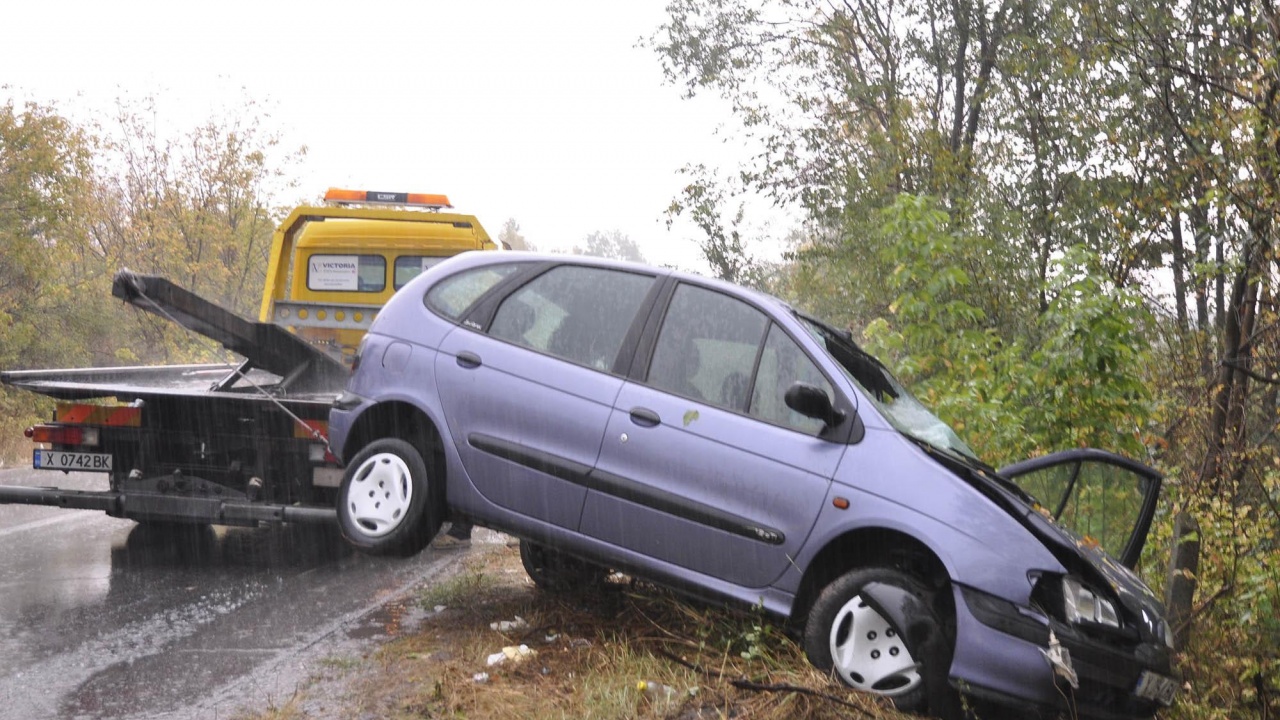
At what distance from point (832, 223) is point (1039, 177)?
3.48m

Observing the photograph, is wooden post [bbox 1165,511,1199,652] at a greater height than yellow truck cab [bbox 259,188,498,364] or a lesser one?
lesser

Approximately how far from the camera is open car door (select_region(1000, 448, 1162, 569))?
6.04 metres

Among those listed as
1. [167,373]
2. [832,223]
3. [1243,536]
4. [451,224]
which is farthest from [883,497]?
[832,223]

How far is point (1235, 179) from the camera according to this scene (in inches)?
348

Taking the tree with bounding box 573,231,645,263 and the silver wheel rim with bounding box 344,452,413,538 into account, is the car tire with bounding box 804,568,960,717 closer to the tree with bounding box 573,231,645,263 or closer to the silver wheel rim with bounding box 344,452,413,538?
the silver wheel rim with bounding box 344,452,413,538

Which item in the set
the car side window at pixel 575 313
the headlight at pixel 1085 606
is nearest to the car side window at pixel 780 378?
the car side window at pixel 575 313

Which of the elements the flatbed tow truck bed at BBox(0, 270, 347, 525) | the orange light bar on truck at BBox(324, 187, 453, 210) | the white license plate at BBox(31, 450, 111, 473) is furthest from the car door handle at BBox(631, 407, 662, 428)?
the orange light bar on truck at BBox(324, 187, 453, 210)

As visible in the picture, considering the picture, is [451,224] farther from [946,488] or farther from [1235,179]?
[946,488]

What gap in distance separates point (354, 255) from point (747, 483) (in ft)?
24.6

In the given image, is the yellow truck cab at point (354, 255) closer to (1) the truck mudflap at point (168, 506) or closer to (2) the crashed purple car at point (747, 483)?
(1) the truck mudflap at point (168, 506)

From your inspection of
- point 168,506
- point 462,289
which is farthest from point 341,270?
point 462,289

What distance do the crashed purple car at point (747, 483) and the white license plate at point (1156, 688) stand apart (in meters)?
0.02

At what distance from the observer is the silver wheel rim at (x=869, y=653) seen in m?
4.61

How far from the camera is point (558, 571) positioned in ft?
21.6
